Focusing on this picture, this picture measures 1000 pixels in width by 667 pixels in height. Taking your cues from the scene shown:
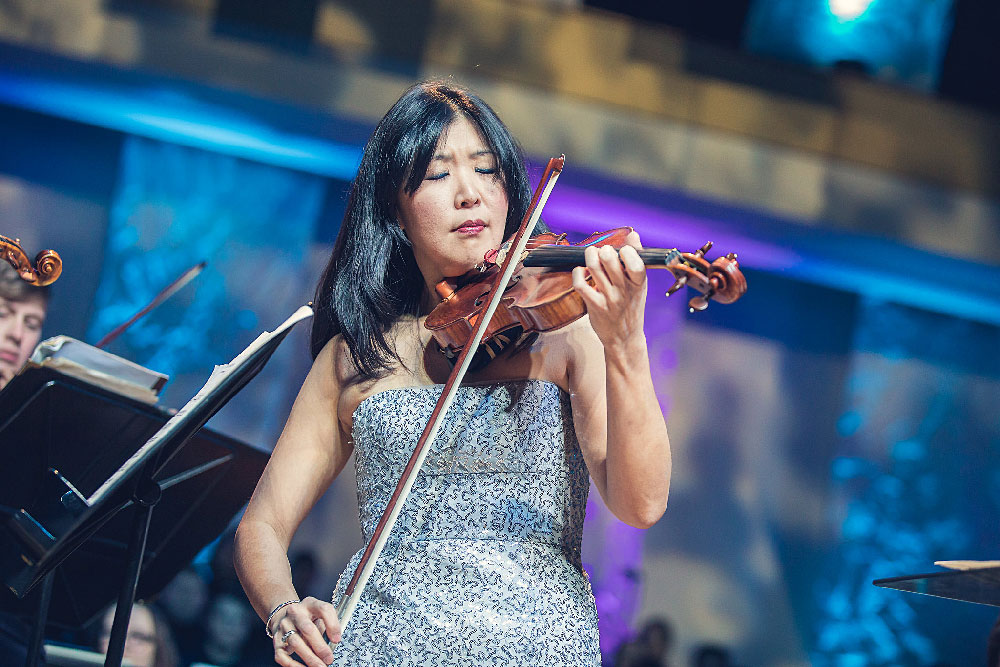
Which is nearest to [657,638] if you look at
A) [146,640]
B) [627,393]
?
[146,640]

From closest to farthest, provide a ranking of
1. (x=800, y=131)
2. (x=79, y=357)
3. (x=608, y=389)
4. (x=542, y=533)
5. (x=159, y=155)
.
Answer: (x=608, y=389)
(x=542, y=533)
(x=79, y=357)
(x=800, y=131)
(x=159, y=155)

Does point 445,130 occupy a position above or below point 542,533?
above

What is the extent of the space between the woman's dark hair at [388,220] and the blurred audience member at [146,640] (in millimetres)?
2211

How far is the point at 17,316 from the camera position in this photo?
2.77 metres

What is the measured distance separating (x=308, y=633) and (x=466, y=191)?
710 millimetres

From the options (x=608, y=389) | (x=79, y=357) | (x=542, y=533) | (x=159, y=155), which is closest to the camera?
(x=608, y=389)

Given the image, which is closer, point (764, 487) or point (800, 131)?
point (800, 131)

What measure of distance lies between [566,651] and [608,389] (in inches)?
13.8

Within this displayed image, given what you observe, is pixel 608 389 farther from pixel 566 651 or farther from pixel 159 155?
pixel 159 155

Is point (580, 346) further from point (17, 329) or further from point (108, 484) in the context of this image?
point (17, 329)

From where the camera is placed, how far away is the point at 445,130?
155 cm

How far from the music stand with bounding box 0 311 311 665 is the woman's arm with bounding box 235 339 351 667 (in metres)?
0.15

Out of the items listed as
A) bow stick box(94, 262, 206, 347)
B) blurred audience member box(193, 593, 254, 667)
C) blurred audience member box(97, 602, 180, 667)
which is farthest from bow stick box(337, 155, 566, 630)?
blurred audience member box(193, 593, 254, 667)

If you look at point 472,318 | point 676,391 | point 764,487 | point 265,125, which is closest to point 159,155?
point 265,125
